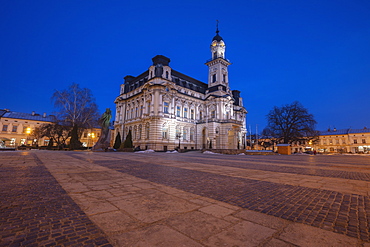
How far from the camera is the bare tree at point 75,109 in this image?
107 ft

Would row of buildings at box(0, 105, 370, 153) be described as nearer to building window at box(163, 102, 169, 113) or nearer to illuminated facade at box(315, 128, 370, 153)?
illuminated facade at box(315, 128, 370, 153)

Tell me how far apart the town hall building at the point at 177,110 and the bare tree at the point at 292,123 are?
8.07 meters

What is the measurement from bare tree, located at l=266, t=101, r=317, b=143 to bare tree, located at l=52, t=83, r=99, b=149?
131 ft

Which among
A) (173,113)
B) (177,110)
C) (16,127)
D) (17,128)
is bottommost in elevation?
(17,128)

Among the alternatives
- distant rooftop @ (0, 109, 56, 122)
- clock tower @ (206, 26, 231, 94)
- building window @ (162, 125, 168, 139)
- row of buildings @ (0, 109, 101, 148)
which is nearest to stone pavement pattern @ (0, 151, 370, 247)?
building window @ (162, 125, 168, 139)

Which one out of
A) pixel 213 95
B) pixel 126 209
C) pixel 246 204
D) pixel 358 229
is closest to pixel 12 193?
pixel 126 209

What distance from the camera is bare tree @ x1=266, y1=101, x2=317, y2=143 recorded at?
3609 centimetres

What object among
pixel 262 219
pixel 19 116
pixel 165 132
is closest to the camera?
pixel 262 219

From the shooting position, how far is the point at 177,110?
40156 millimetres

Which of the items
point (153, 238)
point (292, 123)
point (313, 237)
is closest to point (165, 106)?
point (292, 123)

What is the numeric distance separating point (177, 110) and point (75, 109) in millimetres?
20746

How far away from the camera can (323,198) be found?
3574 mm

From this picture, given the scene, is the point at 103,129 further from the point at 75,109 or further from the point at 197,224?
the point at 197,224

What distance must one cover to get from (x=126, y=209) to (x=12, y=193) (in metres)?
2.70
